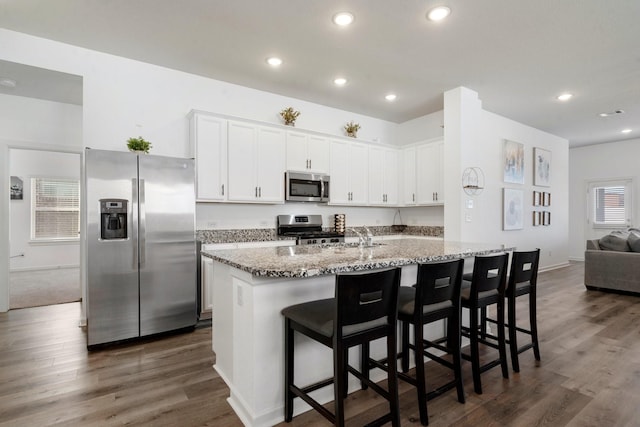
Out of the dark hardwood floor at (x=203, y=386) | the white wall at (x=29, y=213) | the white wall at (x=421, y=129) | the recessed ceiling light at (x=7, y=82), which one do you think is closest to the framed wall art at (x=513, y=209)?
the white wall at (x=421, y=129)

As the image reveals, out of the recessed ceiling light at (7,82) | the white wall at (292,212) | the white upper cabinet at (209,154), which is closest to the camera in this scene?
the recessed ceiling light at (7,82)

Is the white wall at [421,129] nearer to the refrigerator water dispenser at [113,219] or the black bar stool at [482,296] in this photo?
the black bar stool at [482,296]

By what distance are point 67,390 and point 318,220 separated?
3.50 m

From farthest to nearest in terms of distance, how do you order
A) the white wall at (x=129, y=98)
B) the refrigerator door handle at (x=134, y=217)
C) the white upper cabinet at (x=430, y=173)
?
the white upper cabinet at (x=430, y=173)
the white wall at (x=129, y=98)
the refrigerator door handle at (x=134, y=217)

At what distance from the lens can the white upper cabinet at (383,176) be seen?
541 centimetres

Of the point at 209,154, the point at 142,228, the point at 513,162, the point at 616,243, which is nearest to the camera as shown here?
the point at 142,228

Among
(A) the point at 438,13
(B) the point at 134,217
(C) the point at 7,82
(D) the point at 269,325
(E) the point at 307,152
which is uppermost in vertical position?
(A) the point at 438,13

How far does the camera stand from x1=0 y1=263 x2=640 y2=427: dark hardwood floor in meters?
1.96

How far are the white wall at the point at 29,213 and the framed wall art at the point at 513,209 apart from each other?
849 cm

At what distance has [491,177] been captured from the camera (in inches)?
215

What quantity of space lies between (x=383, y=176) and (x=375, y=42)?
8.37 ft

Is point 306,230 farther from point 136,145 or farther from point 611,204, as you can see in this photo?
point 611,204

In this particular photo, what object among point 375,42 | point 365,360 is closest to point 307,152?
point 375,42

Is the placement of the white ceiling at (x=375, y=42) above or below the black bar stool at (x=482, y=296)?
above
